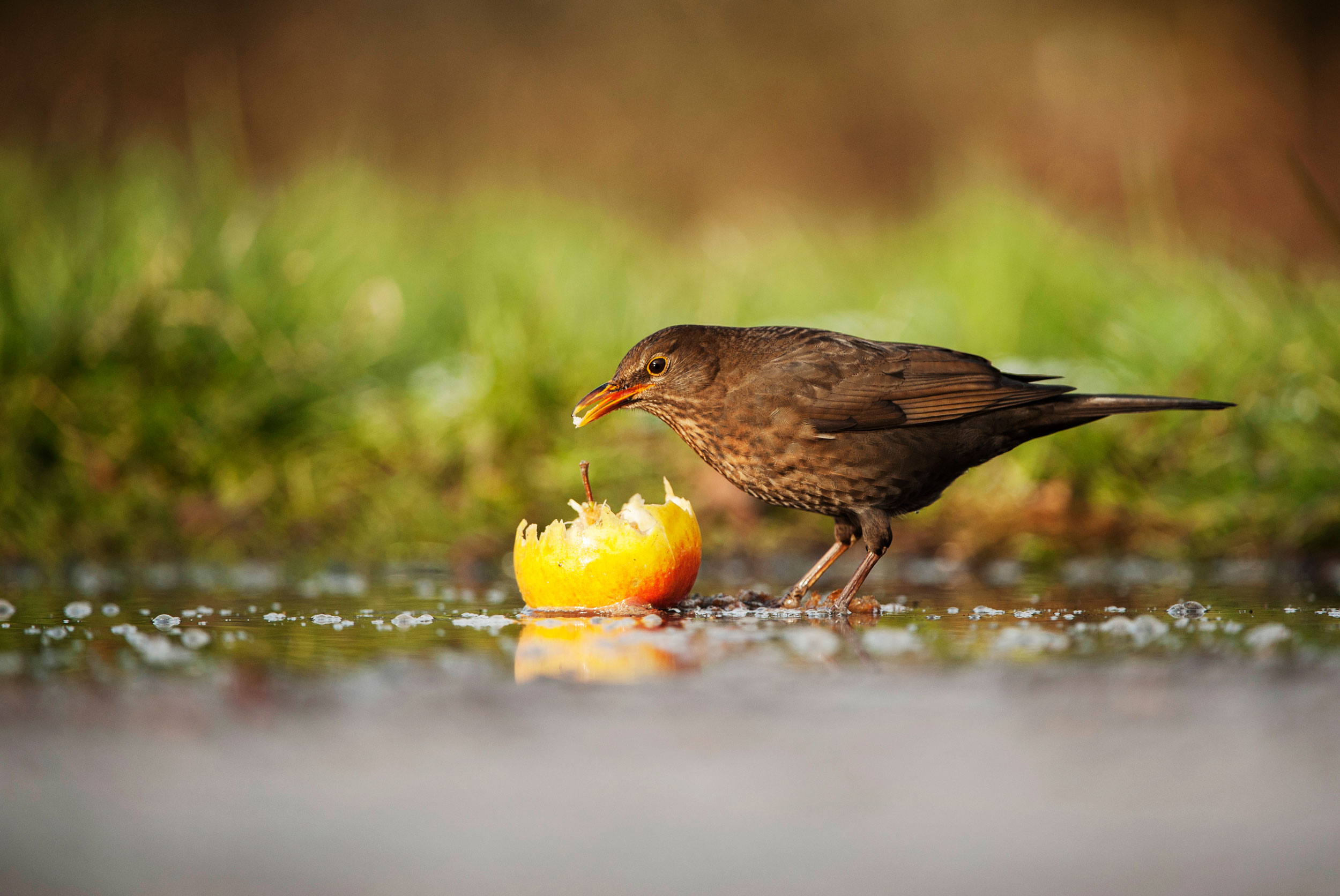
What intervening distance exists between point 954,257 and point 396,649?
20.0 ft

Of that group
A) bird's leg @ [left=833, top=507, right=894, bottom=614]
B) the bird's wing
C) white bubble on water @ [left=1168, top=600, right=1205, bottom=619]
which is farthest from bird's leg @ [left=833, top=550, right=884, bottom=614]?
white bubble on water @ [left=1168, top=600, right=1205, bottom=619]

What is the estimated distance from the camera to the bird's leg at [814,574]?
15.2 feet

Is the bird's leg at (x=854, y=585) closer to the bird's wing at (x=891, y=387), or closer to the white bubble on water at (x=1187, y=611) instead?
the bird's wing at (x=891, y=387)

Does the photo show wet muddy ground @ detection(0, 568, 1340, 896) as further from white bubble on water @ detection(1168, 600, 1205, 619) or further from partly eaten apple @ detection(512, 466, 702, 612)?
partly eaten apple @ detection(512, 466, 702, 612)

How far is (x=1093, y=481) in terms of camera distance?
6.69m

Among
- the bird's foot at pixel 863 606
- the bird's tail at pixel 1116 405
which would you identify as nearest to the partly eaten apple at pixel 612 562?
the bird's foot at pixel 863 606

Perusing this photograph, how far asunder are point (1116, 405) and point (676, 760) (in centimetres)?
285

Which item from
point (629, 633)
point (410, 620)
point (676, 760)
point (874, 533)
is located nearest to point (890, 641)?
point (629, 633)

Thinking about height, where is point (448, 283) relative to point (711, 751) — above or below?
above

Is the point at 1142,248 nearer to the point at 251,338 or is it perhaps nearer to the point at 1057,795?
the point at 251,338

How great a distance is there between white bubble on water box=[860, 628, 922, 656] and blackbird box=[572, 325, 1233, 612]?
0.66 metres

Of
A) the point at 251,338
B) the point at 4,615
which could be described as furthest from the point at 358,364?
the point at 4,615

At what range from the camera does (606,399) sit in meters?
4.90

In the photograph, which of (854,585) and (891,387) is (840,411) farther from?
(854,585)
